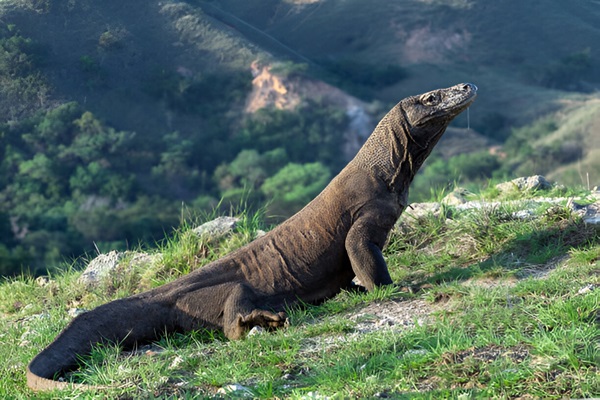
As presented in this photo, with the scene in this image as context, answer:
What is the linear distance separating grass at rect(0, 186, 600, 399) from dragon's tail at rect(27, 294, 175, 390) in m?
0.12

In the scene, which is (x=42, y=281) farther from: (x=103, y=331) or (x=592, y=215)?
(x=592, y=215)

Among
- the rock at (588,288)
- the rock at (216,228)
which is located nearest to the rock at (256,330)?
the rock at (588,288)

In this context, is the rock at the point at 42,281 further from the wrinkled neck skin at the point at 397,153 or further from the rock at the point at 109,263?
the wrinkled neck skin at the point at 397,153

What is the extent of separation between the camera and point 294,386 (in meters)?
4.25

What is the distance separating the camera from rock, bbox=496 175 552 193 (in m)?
8.73

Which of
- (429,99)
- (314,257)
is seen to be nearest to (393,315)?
(314,257)

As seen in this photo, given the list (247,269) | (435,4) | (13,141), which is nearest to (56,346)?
(247,269)

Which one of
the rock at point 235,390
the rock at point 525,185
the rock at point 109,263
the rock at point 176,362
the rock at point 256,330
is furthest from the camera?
the rock at point 525,185

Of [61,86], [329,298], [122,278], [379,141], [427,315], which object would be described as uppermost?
[379,141]

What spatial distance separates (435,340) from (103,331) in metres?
2.39

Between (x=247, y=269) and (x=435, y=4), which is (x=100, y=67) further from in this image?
(x=247, y=269)

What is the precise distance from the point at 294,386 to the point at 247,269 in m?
2.09

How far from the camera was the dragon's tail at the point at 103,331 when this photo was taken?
518 cm

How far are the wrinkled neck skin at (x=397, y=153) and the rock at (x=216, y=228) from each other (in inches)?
94.0
